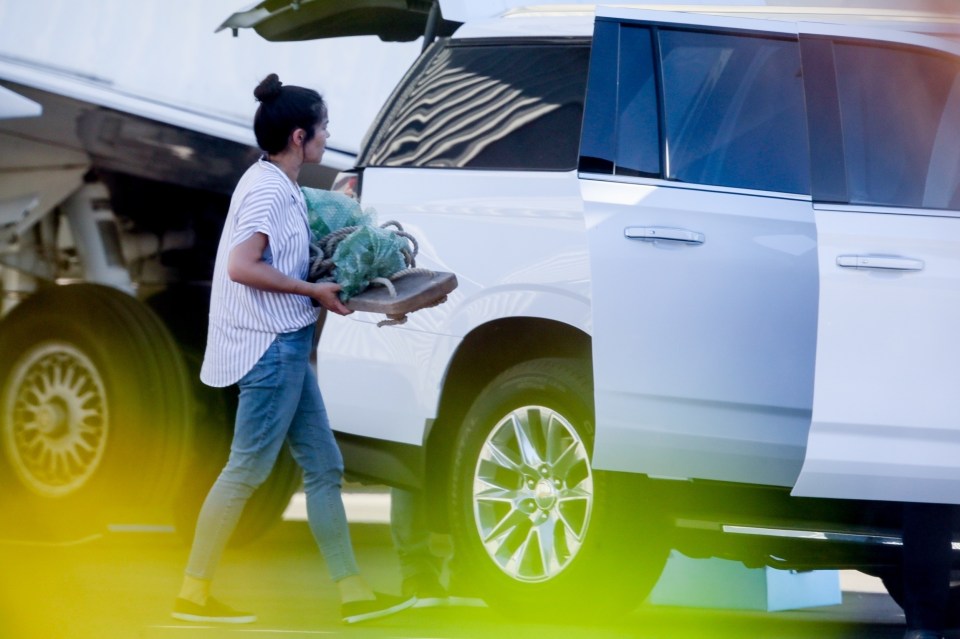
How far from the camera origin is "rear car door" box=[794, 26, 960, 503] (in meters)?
5.03

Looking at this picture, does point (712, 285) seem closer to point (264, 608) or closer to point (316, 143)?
point (316, 143)

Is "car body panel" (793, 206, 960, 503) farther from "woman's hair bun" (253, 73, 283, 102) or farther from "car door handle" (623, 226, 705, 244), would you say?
"woman's hair bun" (253, 73, 283, 102)

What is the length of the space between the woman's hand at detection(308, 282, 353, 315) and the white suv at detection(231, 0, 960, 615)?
718 mm

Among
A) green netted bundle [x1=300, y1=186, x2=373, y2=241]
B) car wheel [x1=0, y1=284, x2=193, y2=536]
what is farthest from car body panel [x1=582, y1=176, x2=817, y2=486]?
car wheel [x1=0, y1=284, x2=193, y2=536]

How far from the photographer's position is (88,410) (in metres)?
7.07

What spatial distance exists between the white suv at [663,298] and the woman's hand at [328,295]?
2.35ft

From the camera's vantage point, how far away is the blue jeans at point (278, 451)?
5.44 metres

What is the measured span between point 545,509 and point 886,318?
1359 mm

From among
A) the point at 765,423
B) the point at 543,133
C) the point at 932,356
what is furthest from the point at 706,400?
the point at 543,133

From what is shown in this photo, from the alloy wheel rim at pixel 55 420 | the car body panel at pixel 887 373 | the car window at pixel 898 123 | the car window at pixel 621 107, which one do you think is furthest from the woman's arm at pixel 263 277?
the alloy wheel rim at pixel 55 420

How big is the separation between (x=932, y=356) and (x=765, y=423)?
1.81 feet

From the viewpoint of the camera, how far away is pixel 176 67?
671 centimetres

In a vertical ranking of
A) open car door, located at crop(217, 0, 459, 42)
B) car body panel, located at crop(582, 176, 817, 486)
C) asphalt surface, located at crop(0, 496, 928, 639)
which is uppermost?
open car door, located at crop(217, 0, 459, 42)

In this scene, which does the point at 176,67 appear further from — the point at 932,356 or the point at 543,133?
the point at 932,356
